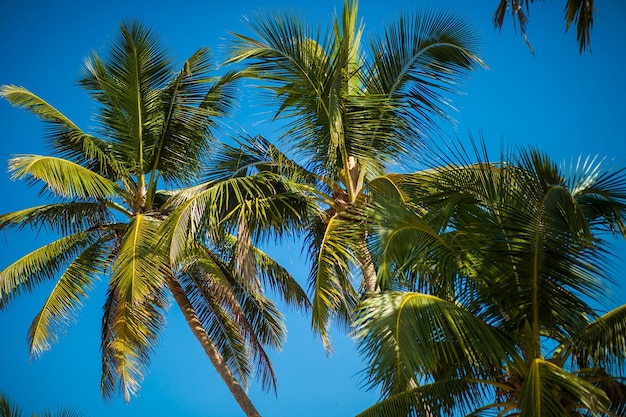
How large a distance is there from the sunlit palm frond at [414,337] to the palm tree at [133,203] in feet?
14.2

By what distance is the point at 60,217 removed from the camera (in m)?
12.5

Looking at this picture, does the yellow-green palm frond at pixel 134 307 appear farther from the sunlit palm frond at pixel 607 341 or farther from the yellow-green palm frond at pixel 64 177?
the sunlit palm frond at pixel 607 341

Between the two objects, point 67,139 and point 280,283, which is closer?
point 67,139

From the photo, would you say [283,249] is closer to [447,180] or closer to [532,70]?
[532,70]

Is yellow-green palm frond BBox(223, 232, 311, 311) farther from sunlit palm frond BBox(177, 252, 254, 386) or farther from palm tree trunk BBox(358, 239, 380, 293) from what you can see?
palm tree trunk BBox(358, 239, 380, 293)

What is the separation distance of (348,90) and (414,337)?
16.2ft

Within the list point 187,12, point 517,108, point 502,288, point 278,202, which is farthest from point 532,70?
point 502,288

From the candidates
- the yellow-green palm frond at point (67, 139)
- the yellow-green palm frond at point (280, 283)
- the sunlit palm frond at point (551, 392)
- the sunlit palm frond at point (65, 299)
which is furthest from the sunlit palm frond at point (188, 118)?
the sunlit palm frond at point (551, 392)

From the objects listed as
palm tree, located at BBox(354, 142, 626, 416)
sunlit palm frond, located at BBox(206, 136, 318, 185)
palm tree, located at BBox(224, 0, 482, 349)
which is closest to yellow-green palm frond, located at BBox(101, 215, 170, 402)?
sunlit palm frond, located at BBox(206, 136, 318, 185)

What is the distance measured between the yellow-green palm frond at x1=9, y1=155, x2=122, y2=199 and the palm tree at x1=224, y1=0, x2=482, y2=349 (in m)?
1.85

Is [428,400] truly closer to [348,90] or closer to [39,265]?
[348,90]

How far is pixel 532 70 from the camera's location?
26.3 metres

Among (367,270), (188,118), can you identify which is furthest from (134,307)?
(367,270)

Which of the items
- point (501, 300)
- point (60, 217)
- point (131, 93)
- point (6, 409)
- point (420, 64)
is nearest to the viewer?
point (501, 300)
